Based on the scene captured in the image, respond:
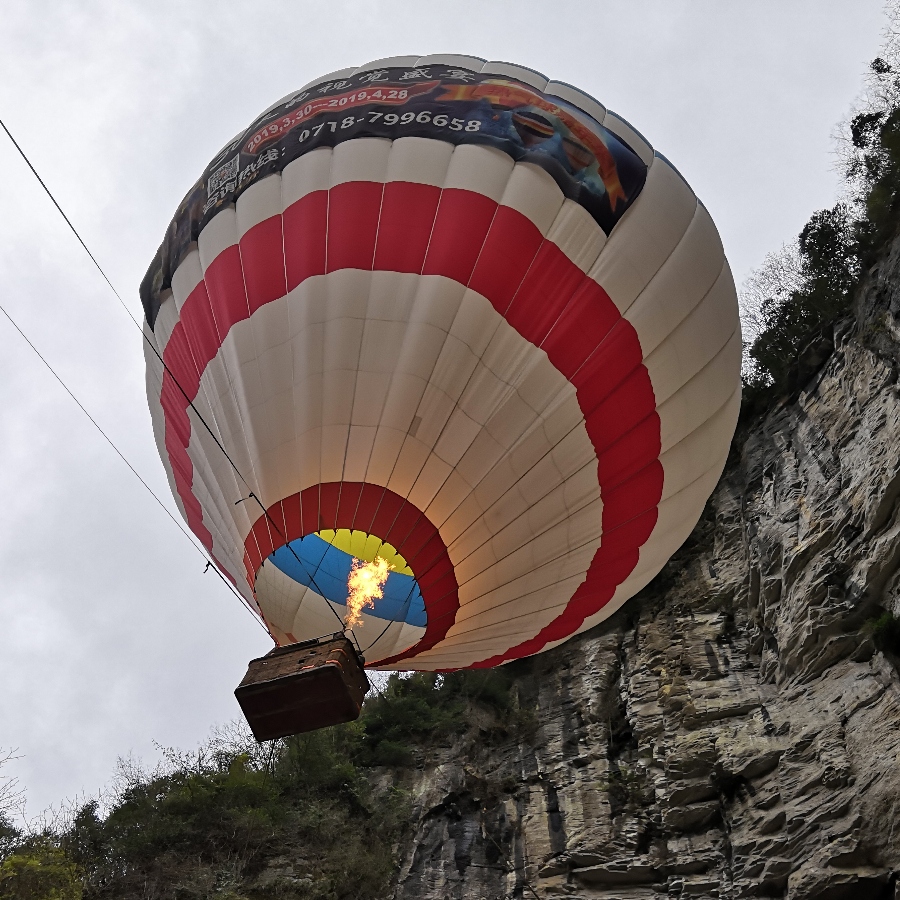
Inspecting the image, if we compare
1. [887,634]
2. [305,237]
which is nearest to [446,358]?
[305,237]

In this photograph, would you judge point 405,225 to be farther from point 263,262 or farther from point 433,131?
point 263,262

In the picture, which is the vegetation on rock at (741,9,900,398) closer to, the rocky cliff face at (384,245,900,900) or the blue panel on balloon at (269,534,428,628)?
the rocky cliff face at (384,245,900,900)

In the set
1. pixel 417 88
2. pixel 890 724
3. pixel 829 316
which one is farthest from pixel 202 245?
pixel 829 316

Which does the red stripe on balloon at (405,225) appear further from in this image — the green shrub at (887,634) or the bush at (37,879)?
the bush at (37,879)

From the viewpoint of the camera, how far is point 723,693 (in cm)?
930

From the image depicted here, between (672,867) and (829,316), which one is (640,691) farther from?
(829,316)

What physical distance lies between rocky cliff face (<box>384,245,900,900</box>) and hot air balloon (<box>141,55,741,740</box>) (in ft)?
10.0

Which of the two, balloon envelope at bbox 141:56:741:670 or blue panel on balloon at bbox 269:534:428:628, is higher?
balloon envelope at bbox 141:56:741:670

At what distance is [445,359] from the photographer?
16.3ft

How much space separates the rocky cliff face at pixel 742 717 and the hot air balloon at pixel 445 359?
10.0 feet

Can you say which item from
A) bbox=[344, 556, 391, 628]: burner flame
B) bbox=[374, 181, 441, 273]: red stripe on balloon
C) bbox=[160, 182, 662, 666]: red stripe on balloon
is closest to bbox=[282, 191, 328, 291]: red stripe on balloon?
bbox=[160, 182, 662, 666]: red stripe on balloon

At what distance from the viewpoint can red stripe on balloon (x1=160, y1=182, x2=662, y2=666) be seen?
5027 millimetres

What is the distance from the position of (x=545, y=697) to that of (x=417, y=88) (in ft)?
28.9

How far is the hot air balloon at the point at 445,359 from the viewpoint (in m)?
4.96
